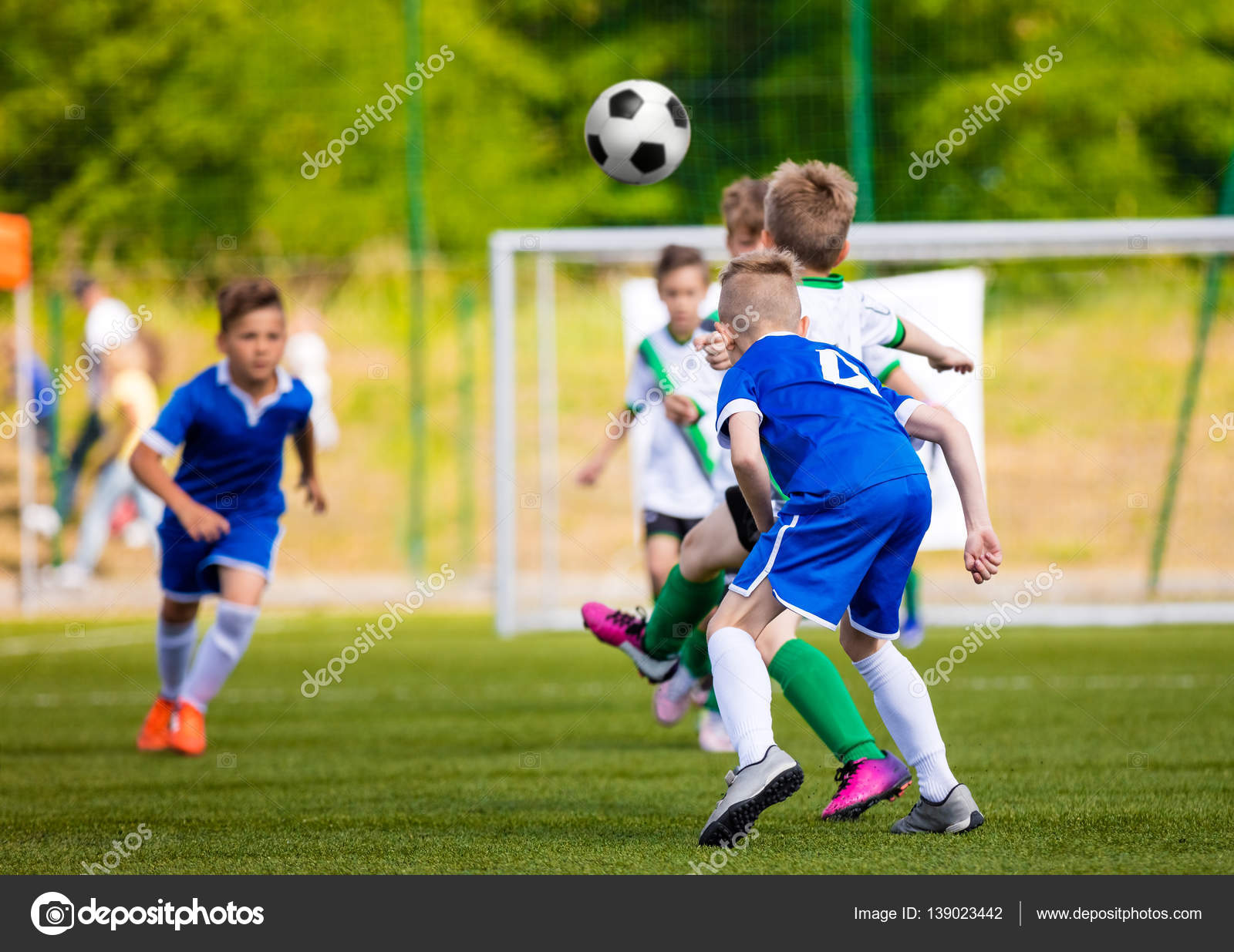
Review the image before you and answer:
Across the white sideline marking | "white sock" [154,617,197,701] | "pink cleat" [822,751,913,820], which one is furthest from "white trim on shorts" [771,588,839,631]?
the white sideline marking

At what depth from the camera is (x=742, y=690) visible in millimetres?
3246

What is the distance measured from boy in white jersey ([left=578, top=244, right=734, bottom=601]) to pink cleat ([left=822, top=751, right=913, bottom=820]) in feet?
6.42

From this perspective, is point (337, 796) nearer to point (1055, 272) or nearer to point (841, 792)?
point (841, 792)

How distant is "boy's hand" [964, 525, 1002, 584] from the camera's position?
3.15 m

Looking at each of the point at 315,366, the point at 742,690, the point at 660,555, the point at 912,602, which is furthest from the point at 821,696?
the point at 315,366

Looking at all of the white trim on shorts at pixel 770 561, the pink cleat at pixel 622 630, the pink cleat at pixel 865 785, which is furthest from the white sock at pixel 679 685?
the white trim on shorts at pixel 770 561

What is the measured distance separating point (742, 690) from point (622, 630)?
1141mm

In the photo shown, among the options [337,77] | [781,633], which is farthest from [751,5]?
[781,633]

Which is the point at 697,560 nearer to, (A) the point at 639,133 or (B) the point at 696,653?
(B) the point at 696,653

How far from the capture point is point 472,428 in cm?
1310

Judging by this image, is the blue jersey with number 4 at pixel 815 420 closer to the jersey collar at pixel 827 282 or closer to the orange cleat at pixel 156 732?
the jersey collar at pixel 827 282

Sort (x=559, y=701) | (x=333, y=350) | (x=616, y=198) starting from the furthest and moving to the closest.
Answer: (x=616, y=198) → (x=333, y=350) → (x=559, y=701)

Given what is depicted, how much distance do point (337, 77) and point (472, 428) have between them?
4664 mm

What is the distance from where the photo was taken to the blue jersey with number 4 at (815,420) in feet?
10.7
